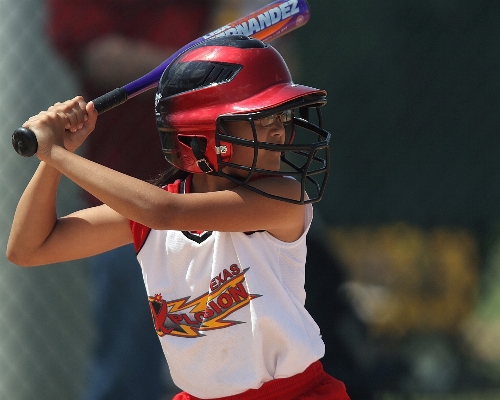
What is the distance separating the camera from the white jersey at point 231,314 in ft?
7.33

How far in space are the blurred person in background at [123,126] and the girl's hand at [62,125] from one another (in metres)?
0.97

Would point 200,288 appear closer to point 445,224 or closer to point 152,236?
point 152,236

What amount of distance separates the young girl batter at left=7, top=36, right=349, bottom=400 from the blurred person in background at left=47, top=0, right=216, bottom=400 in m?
1.02

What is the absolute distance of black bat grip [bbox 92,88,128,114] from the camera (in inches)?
98.2

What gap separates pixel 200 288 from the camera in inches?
89.3

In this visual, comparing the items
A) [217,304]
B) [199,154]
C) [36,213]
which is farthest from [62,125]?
[217,304]

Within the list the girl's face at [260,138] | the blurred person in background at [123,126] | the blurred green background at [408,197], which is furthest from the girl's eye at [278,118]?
the blurred person in background at [123,126]

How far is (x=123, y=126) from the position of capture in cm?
343

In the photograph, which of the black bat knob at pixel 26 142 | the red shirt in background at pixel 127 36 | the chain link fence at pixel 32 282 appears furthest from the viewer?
the chain link fence at pixel 32 282

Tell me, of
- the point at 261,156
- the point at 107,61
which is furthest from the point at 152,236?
the point at 107,61

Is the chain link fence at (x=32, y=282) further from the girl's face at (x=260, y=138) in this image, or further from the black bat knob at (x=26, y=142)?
the girl's face at (x=260, y=138)

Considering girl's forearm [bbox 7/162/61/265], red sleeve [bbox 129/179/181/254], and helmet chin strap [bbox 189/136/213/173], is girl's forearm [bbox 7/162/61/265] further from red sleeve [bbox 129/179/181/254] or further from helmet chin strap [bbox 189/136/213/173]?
helmet chin strap [bbox 189/136/213/173]

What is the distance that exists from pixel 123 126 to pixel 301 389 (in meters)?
1.60

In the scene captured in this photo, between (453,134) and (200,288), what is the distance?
4.95 feet
